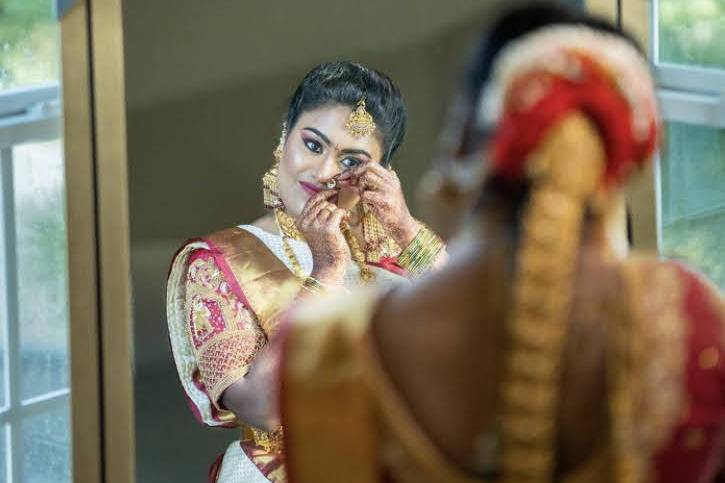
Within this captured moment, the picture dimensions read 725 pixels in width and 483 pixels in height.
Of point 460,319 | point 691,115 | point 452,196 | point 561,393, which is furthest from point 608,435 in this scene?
point 691,115

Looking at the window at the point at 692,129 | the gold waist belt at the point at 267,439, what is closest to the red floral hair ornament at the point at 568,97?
the gold waist belt at the point at 267,439

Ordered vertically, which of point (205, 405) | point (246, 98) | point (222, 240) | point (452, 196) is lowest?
point (205, 405)

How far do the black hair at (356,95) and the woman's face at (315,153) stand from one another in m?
0.03

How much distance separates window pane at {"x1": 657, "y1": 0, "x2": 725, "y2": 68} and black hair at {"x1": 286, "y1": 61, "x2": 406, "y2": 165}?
3.26 feet

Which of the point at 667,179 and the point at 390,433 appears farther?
the point at 667,179

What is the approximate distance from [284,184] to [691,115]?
133cm

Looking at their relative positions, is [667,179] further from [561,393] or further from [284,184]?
[561,393]

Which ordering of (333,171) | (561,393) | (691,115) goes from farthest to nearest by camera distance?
(691,115) → (333,171) → (561,393)

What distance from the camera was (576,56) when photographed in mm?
1772

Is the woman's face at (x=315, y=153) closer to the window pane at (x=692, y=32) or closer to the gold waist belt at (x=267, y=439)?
the gold waist belt at (x=267, y=439)

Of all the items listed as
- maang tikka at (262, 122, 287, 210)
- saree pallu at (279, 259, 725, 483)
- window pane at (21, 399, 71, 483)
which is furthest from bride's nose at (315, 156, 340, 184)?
saree pallu at (279, 259, 725, 483)

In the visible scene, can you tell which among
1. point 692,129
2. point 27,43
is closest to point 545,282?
point 27,43

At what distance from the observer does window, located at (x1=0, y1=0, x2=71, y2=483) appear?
357 cm

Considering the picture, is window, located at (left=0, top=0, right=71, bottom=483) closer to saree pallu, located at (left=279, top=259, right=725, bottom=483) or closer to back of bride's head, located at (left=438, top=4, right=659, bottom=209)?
saree pallu, located at (left=279, top=259, right=725, bottom=483)
